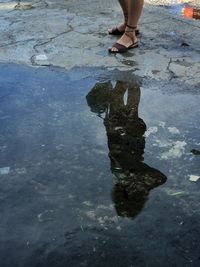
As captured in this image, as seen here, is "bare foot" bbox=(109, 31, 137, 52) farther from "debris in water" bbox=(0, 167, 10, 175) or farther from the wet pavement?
"debris in water" bbox=(0, 167, 10, 175)

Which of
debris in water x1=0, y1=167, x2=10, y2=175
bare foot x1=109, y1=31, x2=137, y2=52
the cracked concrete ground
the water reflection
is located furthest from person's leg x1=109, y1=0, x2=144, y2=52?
debris in water x1=0, y1=167, x2=10, y2=175

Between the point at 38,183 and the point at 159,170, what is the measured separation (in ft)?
2.09

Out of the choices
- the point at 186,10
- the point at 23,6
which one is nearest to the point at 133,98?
the point at 186,10

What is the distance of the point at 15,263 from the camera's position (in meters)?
1.87

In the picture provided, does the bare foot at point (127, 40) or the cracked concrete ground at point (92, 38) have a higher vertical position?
the bare foot at point (127, 40)

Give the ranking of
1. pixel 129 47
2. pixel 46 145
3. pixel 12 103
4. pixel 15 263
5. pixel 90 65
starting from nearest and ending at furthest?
pixel 15 263, pixel 46 145, pixel 12 103, pixel 90 65, pixel 129 47

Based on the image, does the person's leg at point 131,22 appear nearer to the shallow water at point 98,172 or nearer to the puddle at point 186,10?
the shallow water at point 98,172

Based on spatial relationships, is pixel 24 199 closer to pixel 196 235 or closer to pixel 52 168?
pixel 52 168

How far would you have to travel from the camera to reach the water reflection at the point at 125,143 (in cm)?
223

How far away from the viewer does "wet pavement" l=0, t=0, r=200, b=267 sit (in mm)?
1962

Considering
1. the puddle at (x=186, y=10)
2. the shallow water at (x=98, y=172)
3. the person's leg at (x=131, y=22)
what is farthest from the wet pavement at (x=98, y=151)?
the puddle at (x=186, y=10)

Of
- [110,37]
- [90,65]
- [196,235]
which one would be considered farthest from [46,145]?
[110,37]

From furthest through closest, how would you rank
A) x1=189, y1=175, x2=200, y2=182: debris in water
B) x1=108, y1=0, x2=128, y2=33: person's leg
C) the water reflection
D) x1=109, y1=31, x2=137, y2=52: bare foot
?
x1=108, y1=0, x2=128, y2=33: person's leg, x1=109, y1=31, x2=137, y2=52: bare foot, x1=189, y1=175, x2=200, y2=182: debris in water, the water reflection

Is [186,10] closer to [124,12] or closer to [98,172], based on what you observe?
[124,12]
